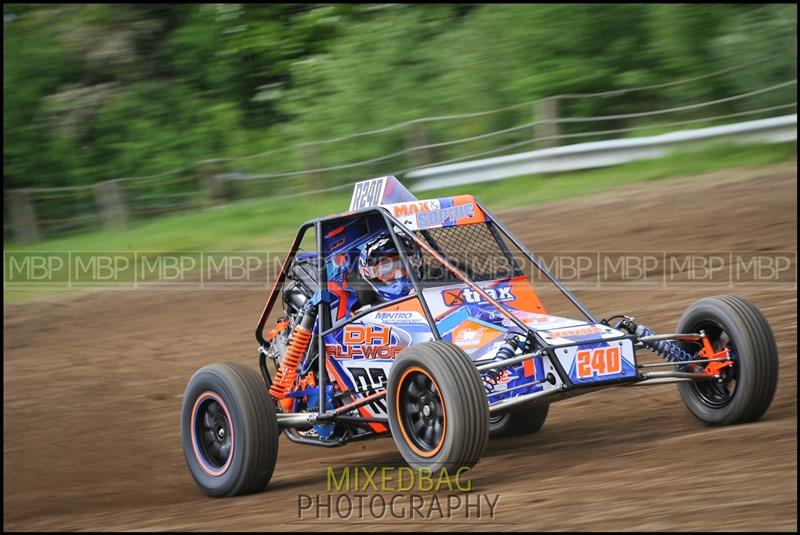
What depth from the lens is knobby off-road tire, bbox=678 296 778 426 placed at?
243 inches

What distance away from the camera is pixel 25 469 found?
793cm

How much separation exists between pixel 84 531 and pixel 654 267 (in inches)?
283

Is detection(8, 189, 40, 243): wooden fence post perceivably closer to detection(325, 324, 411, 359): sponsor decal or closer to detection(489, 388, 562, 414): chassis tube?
detection(325, 324, 411, 359): sponsor decal

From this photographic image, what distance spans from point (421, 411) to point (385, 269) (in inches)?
51.7

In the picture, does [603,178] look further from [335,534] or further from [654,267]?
[335,534]

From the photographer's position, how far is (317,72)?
835 inches

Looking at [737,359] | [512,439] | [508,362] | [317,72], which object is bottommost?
[512,439]

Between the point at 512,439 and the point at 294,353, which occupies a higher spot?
the point at 294,353

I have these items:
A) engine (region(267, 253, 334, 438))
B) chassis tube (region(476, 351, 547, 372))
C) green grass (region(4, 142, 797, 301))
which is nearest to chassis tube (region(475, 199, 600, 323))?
chassis tube (region(476, 351, 547, 372))

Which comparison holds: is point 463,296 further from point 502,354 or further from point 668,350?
point 668,350

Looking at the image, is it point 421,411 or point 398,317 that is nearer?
point 421,411

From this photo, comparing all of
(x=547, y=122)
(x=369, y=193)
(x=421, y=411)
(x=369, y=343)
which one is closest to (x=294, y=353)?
(x=369, y=343)

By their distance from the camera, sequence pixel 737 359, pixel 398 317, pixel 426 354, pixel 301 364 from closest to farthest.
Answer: pixel 426 354
pixel 737 359
pixel 398 317
pixel 301 364

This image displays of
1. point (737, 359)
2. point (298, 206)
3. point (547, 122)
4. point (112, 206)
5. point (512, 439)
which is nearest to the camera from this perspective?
point (737, 359)
